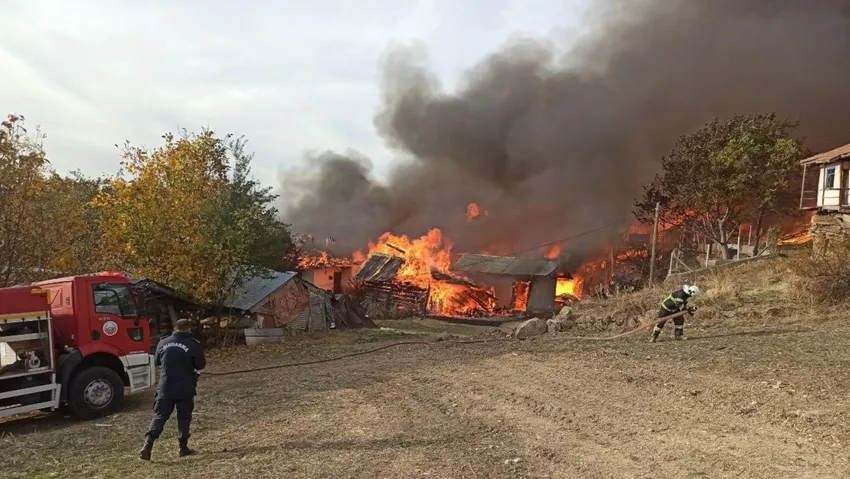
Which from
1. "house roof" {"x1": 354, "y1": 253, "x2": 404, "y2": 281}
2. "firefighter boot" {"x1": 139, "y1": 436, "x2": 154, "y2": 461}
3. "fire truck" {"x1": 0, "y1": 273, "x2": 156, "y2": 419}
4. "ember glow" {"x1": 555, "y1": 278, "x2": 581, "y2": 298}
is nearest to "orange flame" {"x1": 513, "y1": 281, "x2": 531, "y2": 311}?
"ember glow" {"x1": 555, "y1": 278, "x2": 581, "y2": 298}

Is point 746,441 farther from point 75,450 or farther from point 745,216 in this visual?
point 745,216

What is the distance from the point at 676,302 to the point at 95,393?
513 inches

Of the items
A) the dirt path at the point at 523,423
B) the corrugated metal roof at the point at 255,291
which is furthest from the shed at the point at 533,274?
the dirt path at the point at 523,423

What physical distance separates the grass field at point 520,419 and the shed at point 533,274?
22.7 meters

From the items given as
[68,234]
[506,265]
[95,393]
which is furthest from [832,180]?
[68,234]

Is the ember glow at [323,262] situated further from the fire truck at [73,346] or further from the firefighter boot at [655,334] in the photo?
the firefighter boot at [655,334]

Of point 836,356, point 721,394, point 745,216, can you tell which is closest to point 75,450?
point 721,394

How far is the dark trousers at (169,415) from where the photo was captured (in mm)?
6578

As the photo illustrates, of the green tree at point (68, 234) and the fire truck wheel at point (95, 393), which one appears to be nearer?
the fire truck wheel at point (95, 393)

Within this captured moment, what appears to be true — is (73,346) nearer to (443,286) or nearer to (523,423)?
(523,423)

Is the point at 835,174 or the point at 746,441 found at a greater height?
the point at 835,174

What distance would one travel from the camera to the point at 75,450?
290 inches

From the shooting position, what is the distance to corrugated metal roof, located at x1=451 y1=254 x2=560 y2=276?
36.7m

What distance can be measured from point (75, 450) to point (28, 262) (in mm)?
11850
